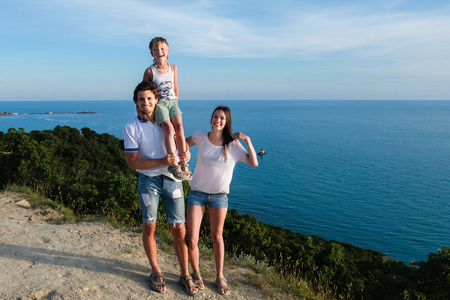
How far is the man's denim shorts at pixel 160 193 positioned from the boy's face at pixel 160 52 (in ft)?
4.85

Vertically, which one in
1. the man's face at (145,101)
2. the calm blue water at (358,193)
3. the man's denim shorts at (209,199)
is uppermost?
the man's face at (145,101)

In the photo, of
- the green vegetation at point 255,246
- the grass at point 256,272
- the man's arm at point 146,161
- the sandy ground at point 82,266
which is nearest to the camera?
the man's arm at point 146,161

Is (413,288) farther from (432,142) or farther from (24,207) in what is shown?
(432,142)

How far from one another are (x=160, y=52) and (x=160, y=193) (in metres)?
1.74

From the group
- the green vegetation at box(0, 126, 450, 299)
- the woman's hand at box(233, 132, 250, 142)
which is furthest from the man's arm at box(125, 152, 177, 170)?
the green vegetation at box(0, 126, 450, 299)

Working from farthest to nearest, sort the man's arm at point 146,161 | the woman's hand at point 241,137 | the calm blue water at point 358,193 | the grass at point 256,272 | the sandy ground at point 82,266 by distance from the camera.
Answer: the calm blue water at point 358,193, the grass at point 256,272, the sandy ground at point 82,266, the woman's hand at point 241,137, the man's arm at point 146,161

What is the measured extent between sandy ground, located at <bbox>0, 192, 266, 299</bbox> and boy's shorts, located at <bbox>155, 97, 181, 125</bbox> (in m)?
2.17

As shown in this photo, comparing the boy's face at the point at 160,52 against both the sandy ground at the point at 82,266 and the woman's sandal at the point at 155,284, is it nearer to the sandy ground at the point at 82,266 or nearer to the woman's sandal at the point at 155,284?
the woman's sandal at the point at 155,284

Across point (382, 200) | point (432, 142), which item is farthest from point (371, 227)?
point (432, 142)

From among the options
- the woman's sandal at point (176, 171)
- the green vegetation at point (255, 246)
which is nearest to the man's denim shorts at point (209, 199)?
the woman's sandal at point (176, 171)

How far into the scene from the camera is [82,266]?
4.52 meters

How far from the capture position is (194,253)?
157 inches

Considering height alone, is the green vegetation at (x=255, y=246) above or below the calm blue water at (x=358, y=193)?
above

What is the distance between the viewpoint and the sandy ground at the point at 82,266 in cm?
393
